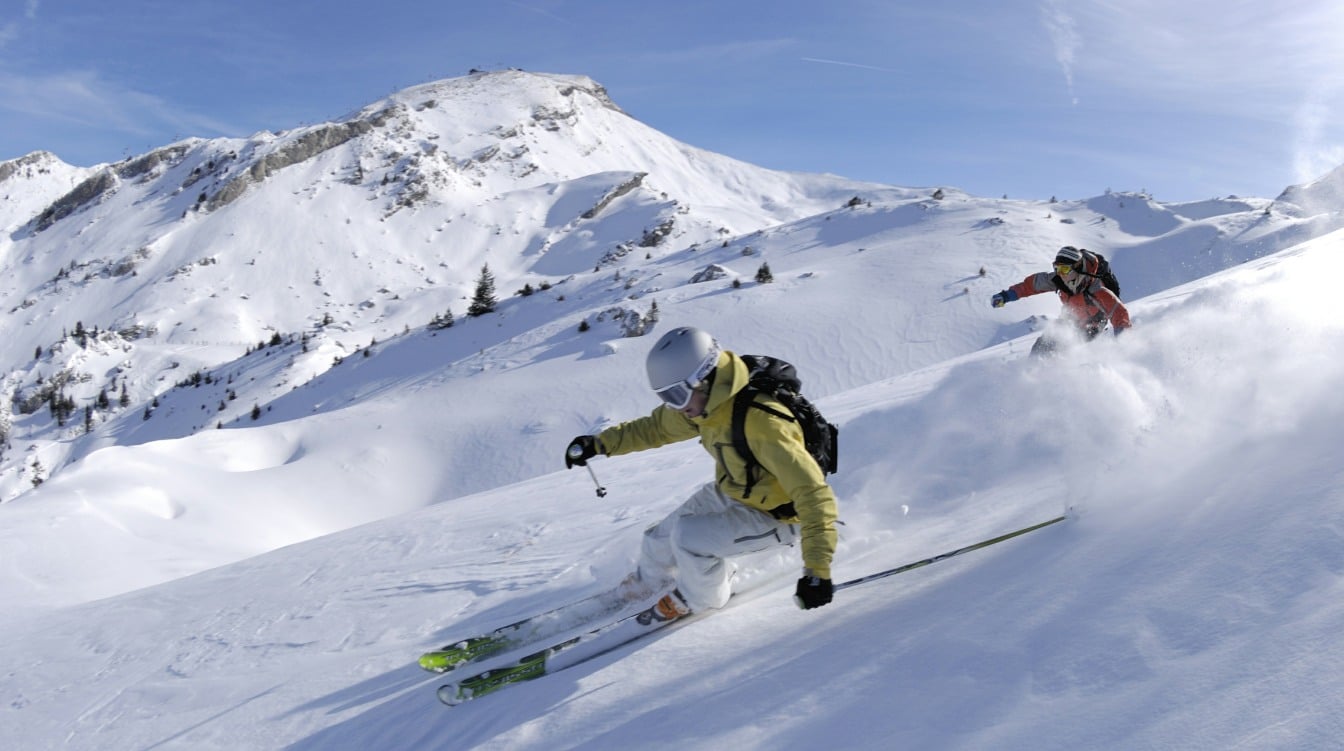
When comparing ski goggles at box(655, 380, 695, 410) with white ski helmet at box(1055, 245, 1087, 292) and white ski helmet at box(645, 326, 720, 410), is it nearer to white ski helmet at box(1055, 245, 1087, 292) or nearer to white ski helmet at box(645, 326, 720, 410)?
white ski helmet at box(645, 326, 720, 410)

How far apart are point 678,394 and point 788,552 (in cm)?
177

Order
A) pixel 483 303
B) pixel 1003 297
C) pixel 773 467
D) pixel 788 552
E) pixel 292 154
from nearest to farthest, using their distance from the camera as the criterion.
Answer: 1. pixel 773 467
2. pixel 788 552
3. pixel 1003 297
4. pixel 483 303
5. pixel 292 154

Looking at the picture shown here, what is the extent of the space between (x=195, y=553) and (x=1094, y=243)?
29.0m

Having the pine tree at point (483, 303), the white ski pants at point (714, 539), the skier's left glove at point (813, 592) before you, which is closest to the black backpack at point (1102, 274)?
the white ski pants at point (714, 539)

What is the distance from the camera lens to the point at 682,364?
396 centimetres

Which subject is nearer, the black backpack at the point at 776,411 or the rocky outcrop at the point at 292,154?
the black backpack at the point at 776,411

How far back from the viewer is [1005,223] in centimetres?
2778

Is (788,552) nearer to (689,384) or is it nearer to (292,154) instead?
(689,384)

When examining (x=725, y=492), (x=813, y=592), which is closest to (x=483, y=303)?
(x=725, y=492)

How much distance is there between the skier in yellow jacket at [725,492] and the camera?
3.78 meters

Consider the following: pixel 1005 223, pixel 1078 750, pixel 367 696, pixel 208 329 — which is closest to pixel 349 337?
pixel 208 329

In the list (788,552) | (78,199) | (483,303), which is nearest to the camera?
(788,552)

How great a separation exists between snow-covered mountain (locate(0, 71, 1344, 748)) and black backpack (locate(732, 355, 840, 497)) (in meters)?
0.87

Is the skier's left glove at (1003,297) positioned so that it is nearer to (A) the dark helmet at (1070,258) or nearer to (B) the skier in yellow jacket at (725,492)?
(A) the dark helmet at (1070,258)
